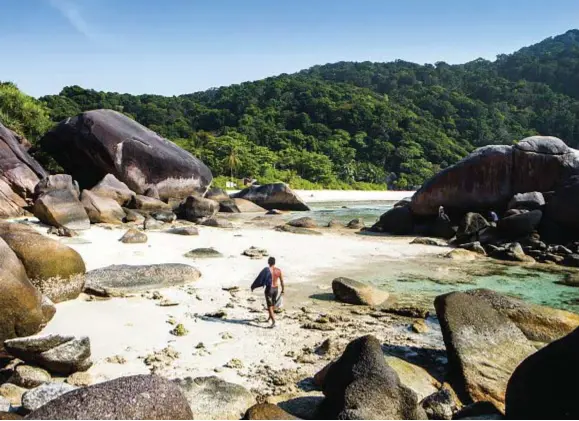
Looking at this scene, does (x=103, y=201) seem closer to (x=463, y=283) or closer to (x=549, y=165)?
(x=463, y=283)

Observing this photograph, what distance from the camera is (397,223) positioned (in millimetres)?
21641

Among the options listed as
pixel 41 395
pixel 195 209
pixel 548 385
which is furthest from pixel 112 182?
pixel 548 385

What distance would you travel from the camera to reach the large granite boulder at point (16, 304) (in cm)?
665

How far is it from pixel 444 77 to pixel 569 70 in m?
26.9

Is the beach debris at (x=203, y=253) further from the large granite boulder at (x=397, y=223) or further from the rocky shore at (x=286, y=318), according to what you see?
the large granite boulder at (x=397, y=223)

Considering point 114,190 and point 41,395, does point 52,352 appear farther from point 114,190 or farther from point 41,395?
point 114,190

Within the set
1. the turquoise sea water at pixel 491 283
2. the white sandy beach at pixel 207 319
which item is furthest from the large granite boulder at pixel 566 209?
the white sandy beach at pixel 207 319

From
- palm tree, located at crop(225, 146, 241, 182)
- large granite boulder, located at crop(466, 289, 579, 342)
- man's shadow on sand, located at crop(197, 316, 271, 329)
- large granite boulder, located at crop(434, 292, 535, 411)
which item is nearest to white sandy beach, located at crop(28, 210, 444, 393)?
man's shadow on sand, located at crop(197, 316, 271, 329)

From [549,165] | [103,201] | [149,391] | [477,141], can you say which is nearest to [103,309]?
[149,391]

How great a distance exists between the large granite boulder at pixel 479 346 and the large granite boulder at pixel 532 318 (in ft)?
0.62

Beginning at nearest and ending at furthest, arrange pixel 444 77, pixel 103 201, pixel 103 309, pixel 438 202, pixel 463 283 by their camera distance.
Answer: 1. pixel 103 309
2. pixel 463 283
3. pixel 103 201
4. pixel 438 202
5. pixel 444 77

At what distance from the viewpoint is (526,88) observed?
9956 cm

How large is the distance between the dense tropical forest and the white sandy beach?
2163cm

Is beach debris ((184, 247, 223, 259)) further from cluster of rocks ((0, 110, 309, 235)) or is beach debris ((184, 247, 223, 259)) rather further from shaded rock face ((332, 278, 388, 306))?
cluster of rocks ((0, 110, 309, 235))
